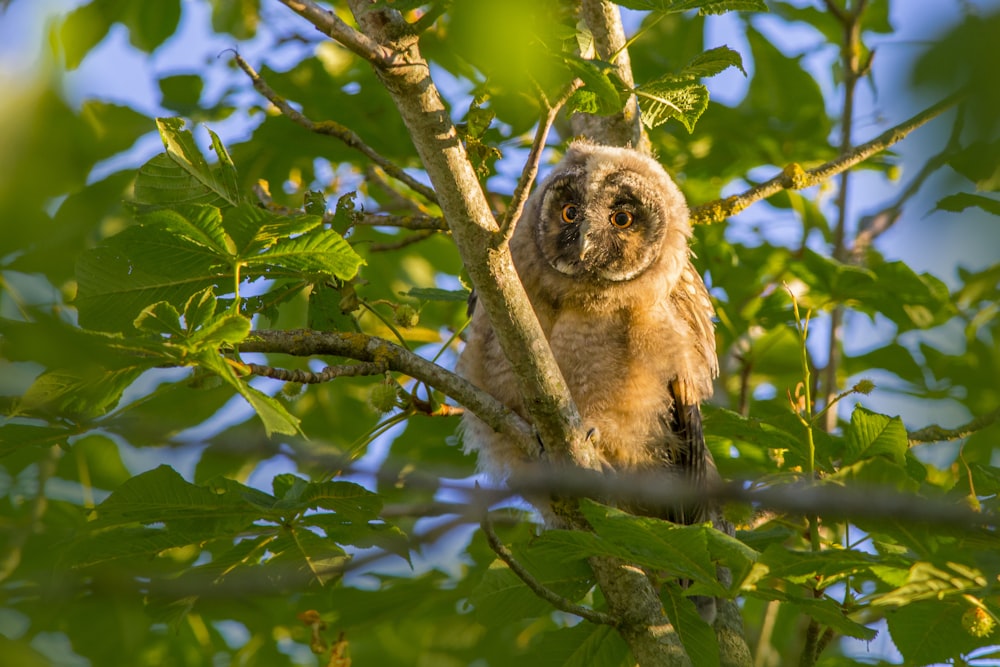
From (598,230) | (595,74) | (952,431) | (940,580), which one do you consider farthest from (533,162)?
(598,230)

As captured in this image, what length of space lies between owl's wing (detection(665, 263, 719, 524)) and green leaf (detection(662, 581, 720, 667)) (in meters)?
0.90

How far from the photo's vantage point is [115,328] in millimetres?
2104

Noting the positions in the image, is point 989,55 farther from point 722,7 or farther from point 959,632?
point 959,632

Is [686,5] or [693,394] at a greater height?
[686,5]

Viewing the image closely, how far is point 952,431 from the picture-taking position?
3209 mm

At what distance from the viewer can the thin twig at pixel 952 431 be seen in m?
2.76

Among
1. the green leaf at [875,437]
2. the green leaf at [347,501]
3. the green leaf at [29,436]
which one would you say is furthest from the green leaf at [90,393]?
the green leaf at [875,437]

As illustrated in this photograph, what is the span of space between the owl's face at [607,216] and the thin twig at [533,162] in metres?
1.88

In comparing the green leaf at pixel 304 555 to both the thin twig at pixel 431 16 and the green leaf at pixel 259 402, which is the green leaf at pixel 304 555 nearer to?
the green leaf at pixel 259 402

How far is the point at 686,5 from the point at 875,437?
1.17m

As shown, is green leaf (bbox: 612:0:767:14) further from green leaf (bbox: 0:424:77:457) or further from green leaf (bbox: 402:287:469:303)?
green leaf (bbox: 0:424:77:457)

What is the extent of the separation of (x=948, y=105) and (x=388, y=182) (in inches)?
164

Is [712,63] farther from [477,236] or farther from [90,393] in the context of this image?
[90,393]

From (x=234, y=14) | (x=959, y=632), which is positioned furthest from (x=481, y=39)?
(x=234, y=14)
